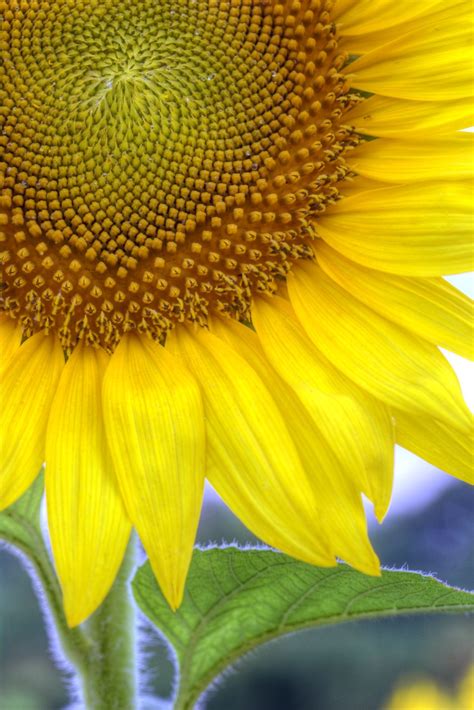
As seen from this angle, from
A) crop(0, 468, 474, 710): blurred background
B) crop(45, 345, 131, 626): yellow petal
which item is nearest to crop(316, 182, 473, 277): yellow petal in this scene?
crop(45, 345, 131, 626): yellow petal

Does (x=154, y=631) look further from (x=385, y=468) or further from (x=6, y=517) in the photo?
(x=385, y=468)

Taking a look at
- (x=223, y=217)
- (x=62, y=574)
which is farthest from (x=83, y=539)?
(x=223, y=217)

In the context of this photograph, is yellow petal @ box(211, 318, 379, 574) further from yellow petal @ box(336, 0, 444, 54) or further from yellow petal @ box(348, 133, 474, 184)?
yellow petal @ box(336, 0, 444, 54)

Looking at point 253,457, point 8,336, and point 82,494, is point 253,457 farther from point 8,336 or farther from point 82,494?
point 8,336

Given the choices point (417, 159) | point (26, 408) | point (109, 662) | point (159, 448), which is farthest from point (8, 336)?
point (417, 159)

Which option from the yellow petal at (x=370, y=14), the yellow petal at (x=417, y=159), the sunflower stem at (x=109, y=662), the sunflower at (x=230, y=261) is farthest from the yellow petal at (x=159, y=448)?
the yellow petal at (x=370, y=14)

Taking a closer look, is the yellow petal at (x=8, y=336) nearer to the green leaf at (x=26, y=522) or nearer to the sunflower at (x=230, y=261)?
the sunflower at (x=230, y=261)
